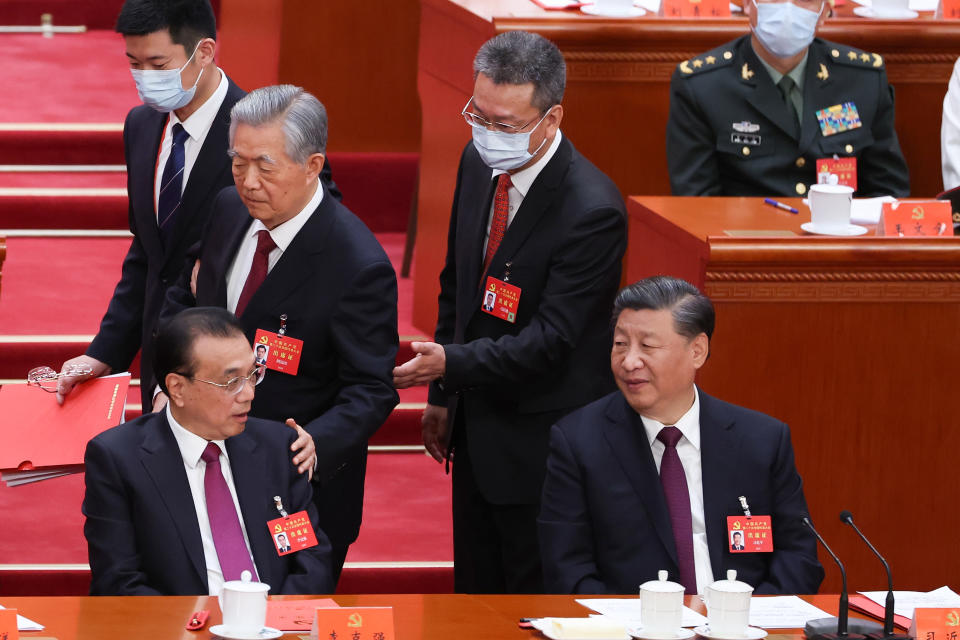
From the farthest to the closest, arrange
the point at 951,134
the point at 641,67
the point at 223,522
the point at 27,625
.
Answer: the point at 641,67 < the point at 951,134 < the point at 223,522 < the point at 27,625

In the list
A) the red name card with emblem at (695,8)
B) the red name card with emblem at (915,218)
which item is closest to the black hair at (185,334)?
the red name card with emblem at (915,218)


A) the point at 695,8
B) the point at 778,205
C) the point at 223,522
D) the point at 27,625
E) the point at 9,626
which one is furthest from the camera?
the point at 695,8

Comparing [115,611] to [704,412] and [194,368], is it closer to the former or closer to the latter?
[194,368]

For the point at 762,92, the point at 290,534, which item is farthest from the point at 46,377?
the point at 762,92

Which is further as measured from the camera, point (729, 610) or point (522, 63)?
point (522, 63)

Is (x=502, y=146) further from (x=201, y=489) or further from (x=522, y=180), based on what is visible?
(x=201, y=489)

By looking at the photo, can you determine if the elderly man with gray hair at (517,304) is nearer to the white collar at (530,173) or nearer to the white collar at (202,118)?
the white collar at (530,173)

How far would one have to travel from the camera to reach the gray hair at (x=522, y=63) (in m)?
3.41

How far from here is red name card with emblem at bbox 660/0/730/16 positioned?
15.5ft

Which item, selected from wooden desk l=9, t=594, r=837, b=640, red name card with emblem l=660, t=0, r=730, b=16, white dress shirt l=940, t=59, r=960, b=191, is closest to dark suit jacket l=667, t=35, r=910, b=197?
white dress shirt l=940, t=59, r=960, b=191

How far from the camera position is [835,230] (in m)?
3.70

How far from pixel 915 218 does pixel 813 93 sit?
0.70 metres

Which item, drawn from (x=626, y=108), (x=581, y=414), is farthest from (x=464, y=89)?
(x=581, y=414)

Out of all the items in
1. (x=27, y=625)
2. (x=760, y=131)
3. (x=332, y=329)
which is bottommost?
(x=27, y=625)
